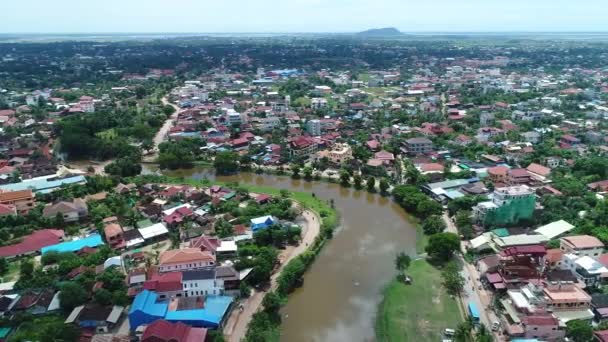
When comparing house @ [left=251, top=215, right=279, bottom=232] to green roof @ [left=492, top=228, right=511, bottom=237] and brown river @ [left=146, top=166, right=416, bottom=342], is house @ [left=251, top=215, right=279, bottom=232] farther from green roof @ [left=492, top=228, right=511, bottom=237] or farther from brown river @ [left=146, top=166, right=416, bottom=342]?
green roof @ [left=492, top=228, right=511, bottom=237]

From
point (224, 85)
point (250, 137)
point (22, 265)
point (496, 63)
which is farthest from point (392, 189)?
point (496, 63)

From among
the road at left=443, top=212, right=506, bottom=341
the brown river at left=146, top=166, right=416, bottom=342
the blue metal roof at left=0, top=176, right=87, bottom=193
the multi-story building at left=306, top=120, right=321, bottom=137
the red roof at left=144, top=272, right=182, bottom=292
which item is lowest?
the brown river at left=146, top=166, right=416, bottom=342

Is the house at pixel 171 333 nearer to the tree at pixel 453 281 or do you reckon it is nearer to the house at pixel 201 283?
the house at pixel 201 283

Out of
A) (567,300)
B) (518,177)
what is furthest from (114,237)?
(518,177)

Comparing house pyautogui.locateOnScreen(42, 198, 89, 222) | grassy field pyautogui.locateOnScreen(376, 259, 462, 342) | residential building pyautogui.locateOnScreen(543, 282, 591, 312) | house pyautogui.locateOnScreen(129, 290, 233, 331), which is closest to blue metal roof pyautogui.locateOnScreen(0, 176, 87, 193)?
house pyautogui.locateOnScreen(42, 198, 89, 222)

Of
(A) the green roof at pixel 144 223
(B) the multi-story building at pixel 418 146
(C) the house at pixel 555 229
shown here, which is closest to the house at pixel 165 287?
(A) the green roof at pixel 144 223

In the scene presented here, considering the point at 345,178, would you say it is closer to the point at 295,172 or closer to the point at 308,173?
the point at 308,173
